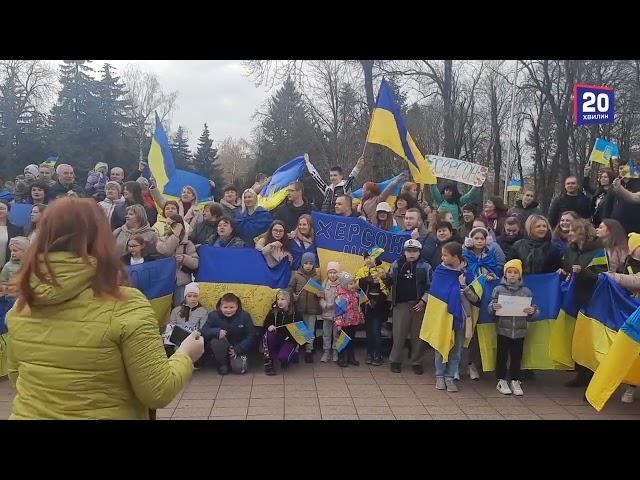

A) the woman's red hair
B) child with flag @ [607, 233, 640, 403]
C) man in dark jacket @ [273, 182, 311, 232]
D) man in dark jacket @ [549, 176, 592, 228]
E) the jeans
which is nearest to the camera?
the woman's red hair

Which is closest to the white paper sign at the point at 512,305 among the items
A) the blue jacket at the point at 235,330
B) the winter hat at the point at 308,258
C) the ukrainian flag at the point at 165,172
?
the winter hat at the point at 308,258

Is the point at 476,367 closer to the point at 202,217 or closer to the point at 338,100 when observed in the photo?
the point at 202,217

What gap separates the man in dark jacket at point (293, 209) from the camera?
7.67 m

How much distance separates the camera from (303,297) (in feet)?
22.2

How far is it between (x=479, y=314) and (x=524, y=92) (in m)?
26.4

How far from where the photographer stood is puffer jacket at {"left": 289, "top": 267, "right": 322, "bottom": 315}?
6.77 metres

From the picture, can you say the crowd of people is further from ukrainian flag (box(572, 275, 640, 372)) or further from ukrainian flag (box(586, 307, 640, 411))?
ukrainian flag (box(586, 307, 640, 411))

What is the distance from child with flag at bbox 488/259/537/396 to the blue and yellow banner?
1.52 meters

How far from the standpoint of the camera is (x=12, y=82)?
108 feet

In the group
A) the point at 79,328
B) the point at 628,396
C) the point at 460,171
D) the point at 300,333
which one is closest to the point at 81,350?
the point at 79,328

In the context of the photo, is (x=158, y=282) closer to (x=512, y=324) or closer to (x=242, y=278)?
(x=242, y=278)

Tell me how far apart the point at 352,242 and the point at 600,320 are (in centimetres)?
292

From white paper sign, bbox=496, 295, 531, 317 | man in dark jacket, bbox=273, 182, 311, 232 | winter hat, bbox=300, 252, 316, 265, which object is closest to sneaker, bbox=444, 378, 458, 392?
white paper sign, bbox=496, 295, 531, 317

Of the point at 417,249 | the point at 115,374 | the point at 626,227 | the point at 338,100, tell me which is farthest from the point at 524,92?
the point at 115,374
